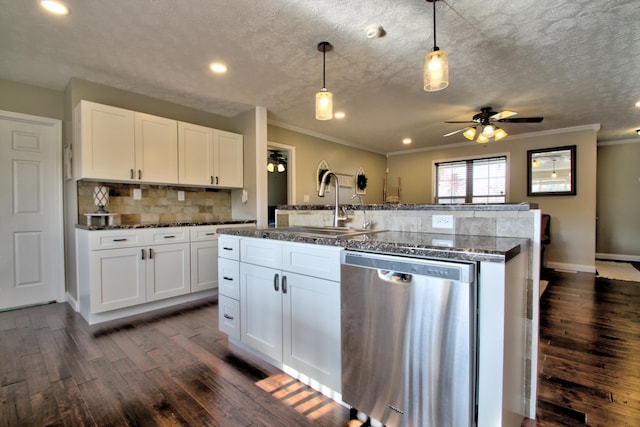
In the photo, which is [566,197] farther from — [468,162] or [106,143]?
[106,143]

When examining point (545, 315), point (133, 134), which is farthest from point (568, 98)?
point (133, 134)

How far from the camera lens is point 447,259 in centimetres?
120

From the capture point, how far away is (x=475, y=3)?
195 centimetres

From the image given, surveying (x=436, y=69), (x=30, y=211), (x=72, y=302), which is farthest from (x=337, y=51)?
(x=72, y=302)

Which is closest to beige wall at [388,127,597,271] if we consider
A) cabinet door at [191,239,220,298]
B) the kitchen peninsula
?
the kitchen peninsula

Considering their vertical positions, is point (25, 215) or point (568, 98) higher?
point (568, 98)

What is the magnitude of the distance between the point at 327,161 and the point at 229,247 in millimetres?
3811

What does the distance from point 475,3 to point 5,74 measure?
4168 mm

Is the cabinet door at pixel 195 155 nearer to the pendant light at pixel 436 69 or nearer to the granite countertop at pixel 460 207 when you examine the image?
the granite countertop at pixel 460 207

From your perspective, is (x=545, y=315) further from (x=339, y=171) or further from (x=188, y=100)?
(x=188, y=100)

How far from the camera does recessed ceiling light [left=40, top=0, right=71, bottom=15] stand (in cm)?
195

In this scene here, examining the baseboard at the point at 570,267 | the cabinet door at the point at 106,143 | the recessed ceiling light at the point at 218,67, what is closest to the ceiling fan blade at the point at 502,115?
the baseboard at the point at 570,267

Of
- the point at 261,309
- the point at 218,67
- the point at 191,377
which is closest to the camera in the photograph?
the point at 191,377

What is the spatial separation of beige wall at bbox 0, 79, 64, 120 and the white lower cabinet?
3011 millimetres
